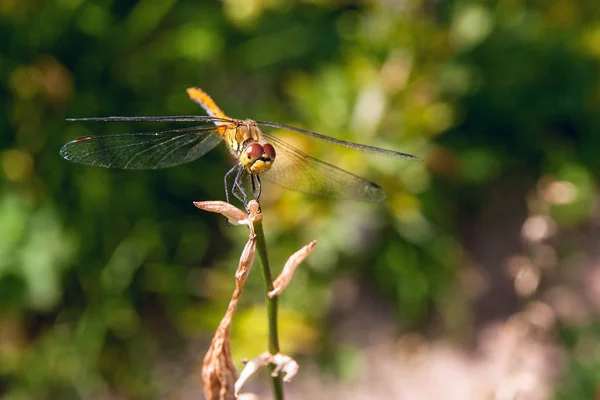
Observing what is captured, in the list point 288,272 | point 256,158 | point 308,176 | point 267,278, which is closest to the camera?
point 267,278

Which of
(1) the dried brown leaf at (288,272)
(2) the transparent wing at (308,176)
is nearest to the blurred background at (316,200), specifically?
(2) the transparent wing at (308,176)

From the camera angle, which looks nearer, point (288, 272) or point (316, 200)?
point (288, 272)

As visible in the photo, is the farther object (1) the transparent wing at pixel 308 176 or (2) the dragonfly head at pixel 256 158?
(1) the transparent wing at pixel 308 176

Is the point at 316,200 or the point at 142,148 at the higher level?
the point at 316,200

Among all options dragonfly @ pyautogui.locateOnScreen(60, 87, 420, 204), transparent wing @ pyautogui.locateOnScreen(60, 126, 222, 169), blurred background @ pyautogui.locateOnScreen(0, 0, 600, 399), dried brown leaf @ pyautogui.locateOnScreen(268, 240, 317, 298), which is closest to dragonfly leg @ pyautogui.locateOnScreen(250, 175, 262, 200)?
dragonfly @ pyautogui.locateOnScreen(60, 87, 420, 204)

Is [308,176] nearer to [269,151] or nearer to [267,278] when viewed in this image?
[269,151]

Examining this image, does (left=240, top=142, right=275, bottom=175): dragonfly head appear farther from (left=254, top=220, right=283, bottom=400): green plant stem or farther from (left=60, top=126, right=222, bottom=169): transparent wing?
(left=254, top=220, right=283, bottom=400): green plant stem

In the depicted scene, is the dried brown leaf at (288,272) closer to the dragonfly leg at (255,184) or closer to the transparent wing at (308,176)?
the dragonfly leg at (255,184)

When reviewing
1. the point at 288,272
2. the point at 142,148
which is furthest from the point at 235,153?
the point at 288,272
